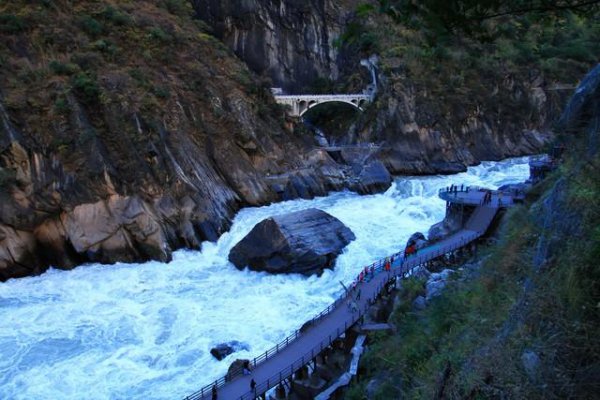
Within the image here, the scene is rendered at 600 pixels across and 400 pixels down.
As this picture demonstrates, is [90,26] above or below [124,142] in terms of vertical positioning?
above

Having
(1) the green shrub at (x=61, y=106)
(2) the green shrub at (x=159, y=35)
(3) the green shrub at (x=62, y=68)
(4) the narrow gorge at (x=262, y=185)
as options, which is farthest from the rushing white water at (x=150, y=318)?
(2) the green shrub at (x=159, y=35)

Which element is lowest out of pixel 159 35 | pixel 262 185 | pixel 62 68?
pixel 262 185

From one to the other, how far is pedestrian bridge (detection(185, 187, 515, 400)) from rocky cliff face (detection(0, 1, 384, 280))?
11.8m

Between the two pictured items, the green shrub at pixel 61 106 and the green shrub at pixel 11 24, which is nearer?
the green shrub at pixel 61 106

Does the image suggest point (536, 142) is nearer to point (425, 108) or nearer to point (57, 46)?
point (425, 108)

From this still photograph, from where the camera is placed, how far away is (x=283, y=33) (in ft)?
190

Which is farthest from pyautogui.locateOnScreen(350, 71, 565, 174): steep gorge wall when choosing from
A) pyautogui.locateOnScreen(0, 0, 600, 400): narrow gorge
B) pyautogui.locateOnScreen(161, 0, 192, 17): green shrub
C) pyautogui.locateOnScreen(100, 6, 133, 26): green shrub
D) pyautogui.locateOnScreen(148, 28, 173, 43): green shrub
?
pyautogui.locateOnScreen(100, 6, 133, 26): green shrub

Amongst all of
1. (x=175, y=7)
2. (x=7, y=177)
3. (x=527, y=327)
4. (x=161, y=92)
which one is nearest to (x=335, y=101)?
(x=175, y=7)

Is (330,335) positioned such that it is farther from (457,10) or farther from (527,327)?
(457,10)

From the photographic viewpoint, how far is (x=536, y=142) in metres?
56.8

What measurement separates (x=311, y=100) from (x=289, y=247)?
30.4 meters

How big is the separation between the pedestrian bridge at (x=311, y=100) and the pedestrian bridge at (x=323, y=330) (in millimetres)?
29177

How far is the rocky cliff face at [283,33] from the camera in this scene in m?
55.5

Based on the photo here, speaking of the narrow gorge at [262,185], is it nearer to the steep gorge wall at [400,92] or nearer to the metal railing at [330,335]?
the steep gorge wall at [400,92]
